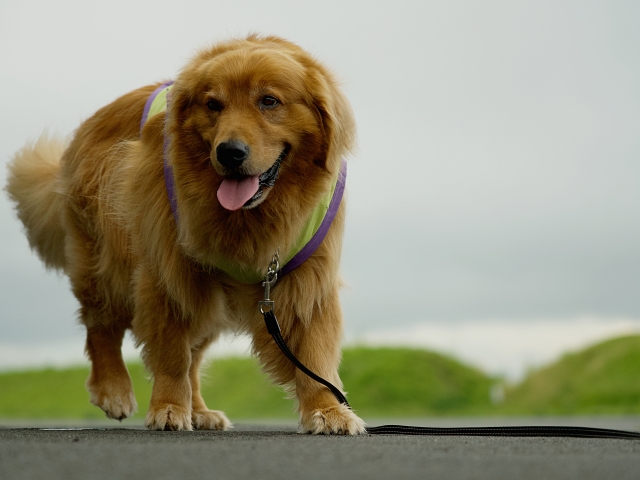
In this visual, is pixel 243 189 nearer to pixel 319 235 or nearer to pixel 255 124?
pixel 255 124

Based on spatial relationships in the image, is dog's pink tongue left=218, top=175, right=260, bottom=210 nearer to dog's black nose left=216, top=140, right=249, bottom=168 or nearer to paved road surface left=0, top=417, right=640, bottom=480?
dog's black nose left=216, top=140, right=249, bottom=168

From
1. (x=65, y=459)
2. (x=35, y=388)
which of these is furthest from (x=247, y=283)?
→ (x=35, y=388)

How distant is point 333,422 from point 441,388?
8.26m

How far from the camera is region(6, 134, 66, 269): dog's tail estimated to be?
6.29m

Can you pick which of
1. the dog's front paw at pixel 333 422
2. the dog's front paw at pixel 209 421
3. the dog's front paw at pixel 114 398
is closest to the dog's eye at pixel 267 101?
the dog's front paw at pixel 333 422

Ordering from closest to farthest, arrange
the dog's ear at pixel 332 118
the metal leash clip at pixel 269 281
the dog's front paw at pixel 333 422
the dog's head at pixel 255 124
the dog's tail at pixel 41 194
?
1. the dog's head at pixel 255 124
2. the dog's front paw at pixel 333 422
3. the dog's ear at pixel 332 118
4. the metal leash clip at pixel 269 281
5. the dog's tail at pixel 41 194

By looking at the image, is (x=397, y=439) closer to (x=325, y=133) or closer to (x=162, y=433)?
(x=162, y=433)

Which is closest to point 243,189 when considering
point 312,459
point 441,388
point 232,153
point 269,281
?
point 232,153

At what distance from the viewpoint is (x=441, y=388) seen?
1212 centimetres

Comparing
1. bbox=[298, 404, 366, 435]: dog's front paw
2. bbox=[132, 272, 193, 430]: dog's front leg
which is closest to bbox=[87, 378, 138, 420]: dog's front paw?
bbox=[132, 272, 193, 430]: dog's front leg

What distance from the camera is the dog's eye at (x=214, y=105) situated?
4117 mm

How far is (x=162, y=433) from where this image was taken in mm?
4070

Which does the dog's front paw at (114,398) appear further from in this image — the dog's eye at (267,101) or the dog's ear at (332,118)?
the dog's eye at (267,101)

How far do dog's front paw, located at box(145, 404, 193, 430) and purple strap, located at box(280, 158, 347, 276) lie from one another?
2.91 ft
